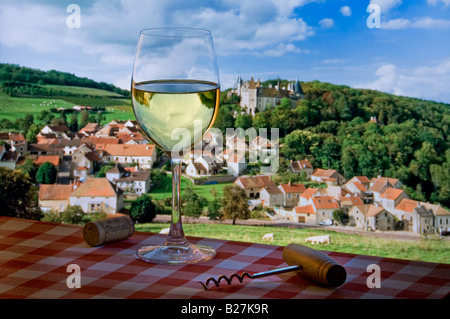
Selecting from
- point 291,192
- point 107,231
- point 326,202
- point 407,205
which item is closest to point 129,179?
point 291,192

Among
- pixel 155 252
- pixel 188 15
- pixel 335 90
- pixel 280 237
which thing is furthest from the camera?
pixel 335 90

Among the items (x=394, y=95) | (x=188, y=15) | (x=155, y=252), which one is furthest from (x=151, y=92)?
(x=394, y=95)

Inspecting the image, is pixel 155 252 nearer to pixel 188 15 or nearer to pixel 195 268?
pixel 195 268

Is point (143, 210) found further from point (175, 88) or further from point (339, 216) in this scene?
point (175, 88)

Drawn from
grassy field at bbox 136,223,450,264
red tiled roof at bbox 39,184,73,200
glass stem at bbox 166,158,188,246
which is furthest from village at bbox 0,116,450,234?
glass stem at bbox 166,158,188,246

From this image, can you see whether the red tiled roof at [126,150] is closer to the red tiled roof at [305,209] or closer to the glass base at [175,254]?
the red tiled roof at [305,209]

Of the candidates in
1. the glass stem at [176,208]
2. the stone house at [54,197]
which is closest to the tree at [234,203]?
the stone house at [54,197]
